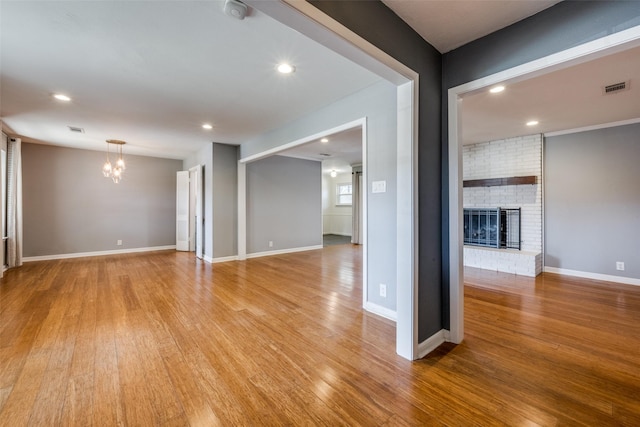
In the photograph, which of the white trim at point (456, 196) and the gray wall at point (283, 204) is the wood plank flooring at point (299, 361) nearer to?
the white trim at point (456, 196)

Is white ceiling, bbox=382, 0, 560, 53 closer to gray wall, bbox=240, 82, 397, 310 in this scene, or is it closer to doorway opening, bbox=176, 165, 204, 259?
gray wall, bbox=240, 82, 397, 310

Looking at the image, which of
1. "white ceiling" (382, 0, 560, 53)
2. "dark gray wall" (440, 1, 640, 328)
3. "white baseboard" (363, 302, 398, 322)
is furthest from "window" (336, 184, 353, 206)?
"white ceiling" (382, 0, 560, 53)

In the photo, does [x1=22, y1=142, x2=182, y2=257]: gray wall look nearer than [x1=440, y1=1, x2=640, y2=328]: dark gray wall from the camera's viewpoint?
No

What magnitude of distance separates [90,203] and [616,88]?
967 cm

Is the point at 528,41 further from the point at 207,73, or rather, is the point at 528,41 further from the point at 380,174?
the point at 207,73

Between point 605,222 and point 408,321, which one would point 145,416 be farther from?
point 605,222

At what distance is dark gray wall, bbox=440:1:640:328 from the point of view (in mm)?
1572

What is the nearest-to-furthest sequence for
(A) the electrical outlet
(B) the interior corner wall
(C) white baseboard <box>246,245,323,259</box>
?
(A) the electrical outlet → (B) the interior corner wall → (C) white baseboard <box>246,245,323,259</box>

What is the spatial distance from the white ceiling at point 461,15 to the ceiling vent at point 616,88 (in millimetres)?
1994

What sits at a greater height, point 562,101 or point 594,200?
point 562,101

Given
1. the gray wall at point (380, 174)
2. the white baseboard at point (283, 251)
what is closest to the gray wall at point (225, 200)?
the white baseboard at point (283, 251)

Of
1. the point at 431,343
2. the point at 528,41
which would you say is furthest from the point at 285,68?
the point at 431,343

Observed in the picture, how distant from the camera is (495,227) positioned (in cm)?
526

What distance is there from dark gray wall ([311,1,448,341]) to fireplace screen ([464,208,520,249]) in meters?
3.70
